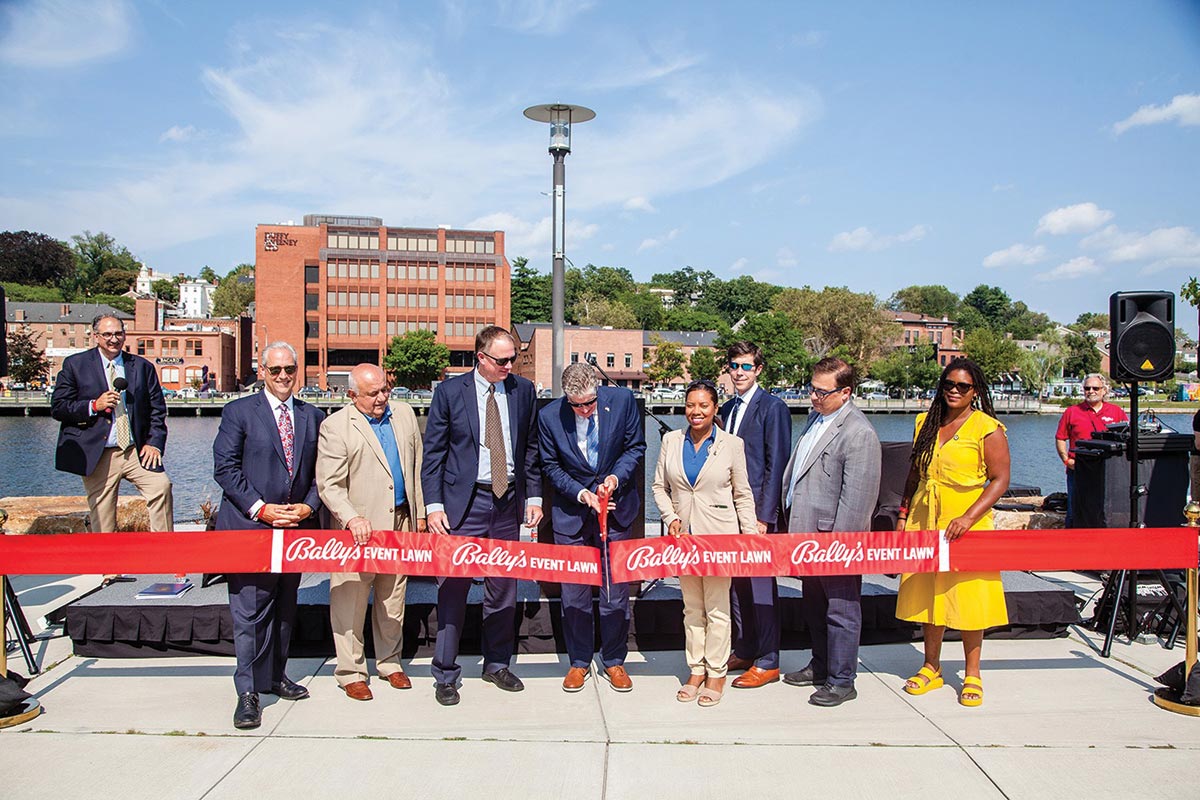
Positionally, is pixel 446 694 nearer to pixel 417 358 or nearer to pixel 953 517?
pixel 953 517

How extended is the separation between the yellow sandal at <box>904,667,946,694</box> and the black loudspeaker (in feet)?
8.85

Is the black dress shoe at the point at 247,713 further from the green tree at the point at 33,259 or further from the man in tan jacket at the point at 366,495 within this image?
the green tree at the point at 33,259

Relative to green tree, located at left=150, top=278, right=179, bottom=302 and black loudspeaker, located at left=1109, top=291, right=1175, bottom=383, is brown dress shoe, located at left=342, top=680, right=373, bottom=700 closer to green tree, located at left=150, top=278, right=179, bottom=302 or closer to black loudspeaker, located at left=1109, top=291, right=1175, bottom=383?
black loudspeaker, located at left=1109, top=291, right=1175, bottom=383

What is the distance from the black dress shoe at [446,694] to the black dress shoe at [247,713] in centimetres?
95

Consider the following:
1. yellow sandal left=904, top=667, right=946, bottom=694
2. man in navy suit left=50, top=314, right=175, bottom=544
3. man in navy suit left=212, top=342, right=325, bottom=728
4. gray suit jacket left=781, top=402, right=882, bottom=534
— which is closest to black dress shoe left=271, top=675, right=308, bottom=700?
man in navy suit left=212, top=342, right=325, bottom=728

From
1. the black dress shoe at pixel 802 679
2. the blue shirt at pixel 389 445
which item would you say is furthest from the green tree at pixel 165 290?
the black dress shoe at pixel 802 679

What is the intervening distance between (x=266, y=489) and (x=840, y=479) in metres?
3.33

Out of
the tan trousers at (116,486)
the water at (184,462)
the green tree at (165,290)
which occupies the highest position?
the green tree at (165,290)

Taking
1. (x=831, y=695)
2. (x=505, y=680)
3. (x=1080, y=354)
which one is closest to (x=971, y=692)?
(x=831, y=695)

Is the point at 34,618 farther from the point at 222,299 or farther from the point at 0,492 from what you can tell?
the point at 222,299

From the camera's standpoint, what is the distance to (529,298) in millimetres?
108375

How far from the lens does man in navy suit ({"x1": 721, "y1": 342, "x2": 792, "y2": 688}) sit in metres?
4.99

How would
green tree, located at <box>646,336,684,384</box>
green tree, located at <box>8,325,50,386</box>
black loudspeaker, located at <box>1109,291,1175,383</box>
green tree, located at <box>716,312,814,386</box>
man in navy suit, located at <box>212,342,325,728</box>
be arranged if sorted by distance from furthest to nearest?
1. green tree, located at <box>646,336,684,384</box>
2. green tree, located at <box>716,312,814,386</box>
3. green tree, located at <box>8,325,50,386</box>
4. black loudspeaker, located at <box>1109,291,1175,383</box>
5. man in navy suit, located at <box>212,342,325,728</box>

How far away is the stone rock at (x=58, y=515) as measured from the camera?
8.69 m
